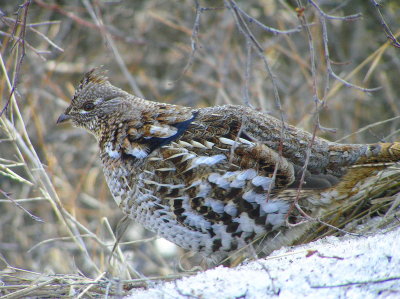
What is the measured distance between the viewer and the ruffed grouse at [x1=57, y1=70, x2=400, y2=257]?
11.4 feet

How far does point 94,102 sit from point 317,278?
2.73 metres

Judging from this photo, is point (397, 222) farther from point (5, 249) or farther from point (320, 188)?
point (5, 249)

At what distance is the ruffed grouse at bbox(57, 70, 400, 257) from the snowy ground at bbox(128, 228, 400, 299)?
0.66m

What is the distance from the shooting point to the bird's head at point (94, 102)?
14.6ft

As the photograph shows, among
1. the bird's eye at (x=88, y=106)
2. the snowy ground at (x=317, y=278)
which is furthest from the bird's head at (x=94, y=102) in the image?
the snowy ground at (x=317, y=278)

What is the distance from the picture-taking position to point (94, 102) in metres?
4.53

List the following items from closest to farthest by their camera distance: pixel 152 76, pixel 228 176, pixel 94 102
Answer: pixel 228 176, pixel 94 102, pixel 152 76

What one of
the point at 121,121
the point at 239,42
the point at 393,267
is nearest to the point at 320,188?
the point at 393,267

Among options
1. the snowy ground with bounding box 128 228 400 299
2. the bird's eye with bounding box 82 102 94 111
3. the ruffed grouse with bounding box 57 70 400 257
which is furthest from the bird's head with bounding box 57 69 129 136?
the snowy ground with bounding box 128 228 400 299

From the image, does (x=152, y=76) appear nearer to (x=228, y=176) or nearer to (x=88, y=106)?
(x=88, y=106)

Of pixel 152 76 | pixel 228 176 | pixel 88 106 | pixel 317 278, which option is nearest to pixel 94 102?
pixel 88 106

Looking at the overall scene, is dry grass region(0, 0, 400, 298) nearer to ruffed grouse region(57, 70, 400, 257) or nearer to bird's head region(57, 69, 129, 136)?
bird's head region(57, 69, 129, 136)

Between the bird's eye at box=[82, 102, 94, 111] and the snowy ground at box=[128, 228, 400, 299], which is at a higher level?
the bird's eye at box=[82, 102, 94, 111]

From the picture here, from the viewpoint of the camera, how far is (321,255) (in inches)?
102
